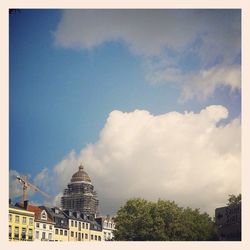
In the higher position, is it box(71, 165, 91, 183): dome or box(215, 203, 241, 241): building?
box(71, 165, 91, 183): dome

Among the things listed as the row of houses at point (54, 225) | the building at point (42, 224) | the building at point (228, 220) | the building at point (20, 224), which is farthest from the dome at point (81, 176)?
the building at point (228, 220)

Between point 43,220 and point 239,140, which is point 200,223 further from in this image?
point 43,220

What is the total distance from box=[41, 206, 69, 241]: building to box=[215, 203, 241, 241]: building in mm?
9747

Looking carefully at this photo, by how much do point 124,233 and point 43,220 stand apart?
5.37 meters

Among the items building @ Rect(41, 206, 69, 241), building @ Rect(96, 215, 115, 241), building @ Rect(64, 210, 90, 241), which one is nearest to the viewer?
building @ Rect(41, 206, 69, 241)

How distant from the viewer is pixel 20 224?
30.3 metres

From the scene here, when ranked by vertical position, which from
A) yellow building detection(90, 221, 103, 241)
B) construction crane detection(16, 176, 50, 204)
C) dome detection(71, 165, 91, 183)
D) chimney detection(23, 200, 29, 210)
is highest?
dome detection(71, 165, 91, 183)

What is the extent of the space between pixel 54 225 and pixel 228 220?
1100 centimetres

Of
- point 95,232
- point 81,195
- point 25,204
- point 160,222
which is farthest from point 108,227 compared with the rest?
point 25,204

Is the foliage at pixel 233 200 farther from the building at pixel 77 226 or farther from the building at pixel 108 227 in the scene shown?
the building at pixel 77 226

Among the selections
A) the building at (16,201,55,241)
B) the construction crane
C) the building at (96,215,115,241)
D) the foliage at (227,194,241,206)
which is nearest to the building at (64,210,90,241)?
the building at (96,215,115,241)

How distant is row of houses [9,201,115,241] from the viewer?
99.7 ft

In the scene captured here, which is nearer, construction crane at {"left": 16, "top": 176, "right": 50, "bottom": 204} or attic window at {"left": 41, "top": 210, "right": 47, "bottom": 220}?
construction crane at {"left": 16, "top": 176, "right": 50, "bottom": 204}

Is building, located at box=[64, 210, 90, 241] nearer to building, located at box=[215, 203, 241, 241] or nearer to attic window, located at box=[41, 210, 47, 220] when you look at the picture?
attic window, located at box=[41, 210, 47, 220]
